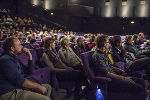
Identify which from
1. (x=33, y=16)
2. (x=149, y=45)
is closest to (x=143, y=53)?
(x=149, y=45)

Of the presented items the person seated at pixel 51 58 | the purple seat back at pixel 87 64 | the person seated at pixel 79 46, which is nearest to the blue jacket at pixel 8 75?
the purple seat back at pixel 87 64

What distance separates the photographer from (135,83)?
10.1ft

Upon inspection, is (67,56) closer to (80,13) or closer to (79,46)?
(79,46)

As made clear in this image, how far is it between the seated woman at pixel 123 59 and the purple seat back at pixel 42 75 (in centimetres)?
168

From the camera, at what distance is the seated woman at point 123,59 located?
421 centimetres

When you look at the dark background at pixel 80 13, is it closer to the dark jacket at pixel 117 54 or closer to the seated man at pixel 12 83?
the dark jacket at pixel 117 54

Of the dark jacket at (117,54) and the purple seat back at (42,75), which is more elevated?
the dark jacket at (117,54)

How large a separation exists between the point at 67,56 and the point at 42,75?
117 centimetres

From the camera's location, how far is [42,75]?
318 cm

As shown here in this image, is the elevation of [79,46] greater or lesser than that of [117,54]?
greater

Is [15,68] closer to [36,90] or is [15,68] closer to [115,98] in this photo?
[36,90]

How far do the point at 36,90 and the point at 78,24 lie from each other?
65.3ft

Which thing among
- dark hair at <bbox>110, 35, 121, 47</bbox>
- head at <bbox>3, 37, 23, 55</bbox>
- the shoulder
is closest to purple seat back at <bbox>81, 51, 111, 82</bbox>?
head at <bbox>3, 37, 23, 55</bbox>

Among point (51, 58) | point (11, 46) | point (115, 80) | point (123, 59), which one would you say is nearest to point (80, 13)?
point (123, 59)
